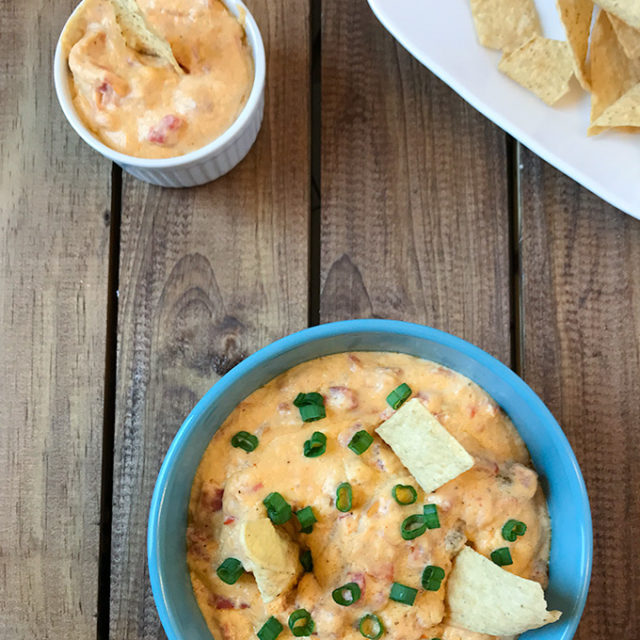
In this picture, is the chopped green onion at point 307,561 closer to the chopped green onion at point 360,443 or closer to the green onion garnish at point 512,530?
the chopped green onion at point 360,443

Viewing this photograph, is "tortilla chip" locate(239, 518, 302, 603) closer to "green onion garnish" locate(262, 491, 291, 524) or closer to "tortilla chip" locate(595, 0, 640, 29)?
"green onion garnish" locate(262, 491, 291, 524)

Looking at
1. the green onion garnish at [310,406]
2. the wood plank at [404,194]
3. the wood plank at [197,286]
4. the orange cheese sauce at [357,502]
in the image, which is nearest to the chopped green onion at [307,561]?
the orange cheese sauce at [357,502]

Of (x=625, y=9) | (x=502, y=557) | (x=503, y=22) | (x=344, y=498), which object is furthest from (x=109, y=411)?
(x=625, y=9)

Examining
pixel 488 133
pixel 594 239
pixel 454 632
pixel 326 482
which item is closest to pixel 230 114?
pixel 488 133

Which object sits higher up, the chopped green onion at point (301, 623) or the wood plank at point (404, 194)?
the wood plank at point (404, 194)

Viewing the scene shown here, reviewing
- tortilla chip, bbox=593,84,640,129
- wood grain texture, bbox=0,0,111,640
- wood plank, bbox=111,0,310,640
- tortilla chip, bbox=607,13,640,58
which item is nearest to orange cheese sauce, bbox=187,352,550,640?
wood plank, bbox=111,0,310,640

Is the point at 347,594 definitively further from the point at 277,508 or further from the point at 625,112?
the point at 625,112
